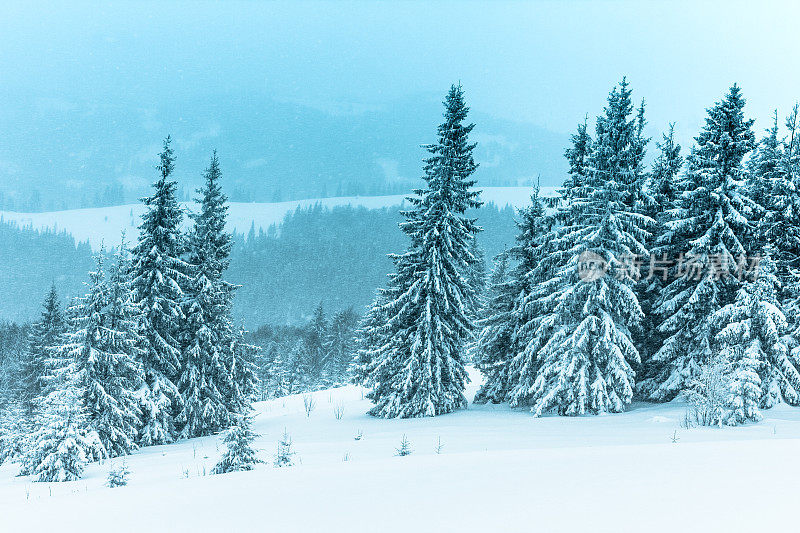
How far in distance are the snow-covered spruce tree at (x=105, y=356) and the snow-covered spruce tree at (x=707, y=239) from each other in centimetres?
2100

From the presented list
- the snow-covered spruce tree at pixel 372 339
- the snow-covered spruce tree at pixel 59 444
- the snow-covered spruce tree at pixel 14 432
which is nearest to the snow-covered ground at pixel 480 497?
the snow-covered spruce tree at pixel 59 444

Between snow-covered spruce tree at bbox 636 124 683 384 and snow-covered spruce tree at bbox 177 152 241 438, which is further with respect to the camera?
snow-covered spruce tree at bbox 177 152 241 438

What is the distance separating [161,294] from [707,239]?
22.8 metres

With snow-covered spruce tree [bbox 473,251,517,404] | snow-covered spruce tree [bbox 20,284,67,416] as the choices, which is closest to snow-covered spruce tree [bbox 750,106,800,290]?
snow-covered spruce tree [bbox 473,251,517,404]

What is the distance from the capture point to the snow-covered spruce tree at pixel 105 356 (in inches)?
762

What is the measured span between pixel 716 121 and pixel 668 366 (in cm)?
996

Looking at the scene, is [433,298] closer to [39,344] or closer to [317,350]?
[39,344]

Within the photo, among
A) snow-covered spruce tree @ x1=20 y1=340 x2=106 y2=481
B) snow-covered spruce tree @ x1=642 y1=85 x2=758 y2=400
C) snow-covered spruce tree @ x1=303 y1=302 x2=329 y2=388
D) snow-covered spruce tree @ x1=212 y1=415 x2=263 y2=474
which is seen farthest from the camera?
snow-covered spruce tree @ x1=303 y1=302 x2=329 y2=388

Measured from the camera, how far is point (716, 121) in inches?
811

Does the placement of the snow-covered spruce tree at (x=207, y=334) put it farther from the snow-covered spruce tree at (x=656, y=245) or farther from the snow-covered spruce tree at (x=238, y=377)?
the snow-covered spruce tree at (x=656, y=245)

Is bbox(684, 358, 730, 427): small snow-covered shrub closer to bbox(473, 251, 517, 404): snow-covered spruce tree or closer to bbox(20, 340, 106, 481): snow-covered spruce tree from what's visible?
bbox(473, 251, 517, 404): snow-covered spruce tree

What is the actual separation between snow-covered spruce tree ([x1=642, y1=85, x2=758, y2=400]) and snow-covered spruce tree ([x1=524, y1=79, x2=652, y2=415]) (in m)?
1.47

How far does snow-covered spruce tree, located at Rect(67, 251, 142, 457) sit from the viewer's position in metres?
19.4

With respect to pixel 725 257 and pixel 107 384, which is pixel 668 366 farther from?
pixel 107 384
